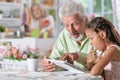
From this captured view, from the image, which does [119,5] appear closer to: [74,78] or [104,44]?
[104,44]

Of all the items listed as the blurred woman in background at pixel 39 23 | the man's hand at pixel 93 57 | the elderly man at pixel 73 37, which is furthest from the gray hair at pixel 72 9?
the blurred woman in background at pixel 39 23

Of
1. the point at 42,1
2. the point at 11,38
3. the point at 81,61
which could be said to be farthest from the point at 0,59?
the point at 42,1

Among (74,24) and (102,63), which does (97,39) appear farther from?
(74,24)

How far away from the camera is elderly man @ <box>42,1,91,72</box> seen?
1715 mm

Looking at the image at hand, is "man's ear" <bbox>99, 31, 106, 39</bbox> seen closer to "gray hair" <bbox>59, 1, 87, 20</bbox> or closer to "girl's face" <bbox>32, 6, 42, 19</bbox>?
"gray hair" <bbox>59, 1, 87, 20</bbox>

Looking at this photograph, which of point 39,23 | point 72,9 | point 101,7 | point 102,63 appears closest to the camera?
point 102,63

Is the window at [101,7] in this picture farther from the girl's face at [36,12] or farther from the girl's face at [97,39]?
the girl's face at [97,39]

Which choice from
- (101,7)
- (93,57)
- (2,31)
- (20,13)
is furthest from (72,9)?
(20,13)

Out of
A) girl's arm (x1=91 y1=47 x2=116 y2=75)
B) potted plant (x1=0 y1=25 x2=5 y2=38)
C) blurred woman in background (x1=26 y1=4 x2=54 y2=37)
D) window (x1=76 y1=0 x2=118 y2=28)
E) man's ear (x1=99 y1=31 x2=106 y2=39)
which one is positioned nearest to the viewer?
girl's arm (x1=91 y1=47 x2=116 y2=75)

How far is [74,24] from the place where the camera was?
1.89 metres

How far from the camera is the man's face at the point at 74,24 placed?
1854 mm

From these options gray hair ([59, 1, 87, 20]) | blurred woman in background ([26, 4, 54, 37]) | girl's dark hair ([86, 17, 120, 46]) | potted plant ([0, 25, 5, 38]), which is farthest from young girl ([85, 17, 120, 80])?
blurred woman in background ([26, 4, 54, 37])

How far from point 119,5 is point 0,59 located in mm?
2007

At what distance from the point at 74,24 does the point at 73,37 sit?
0.43 ft
